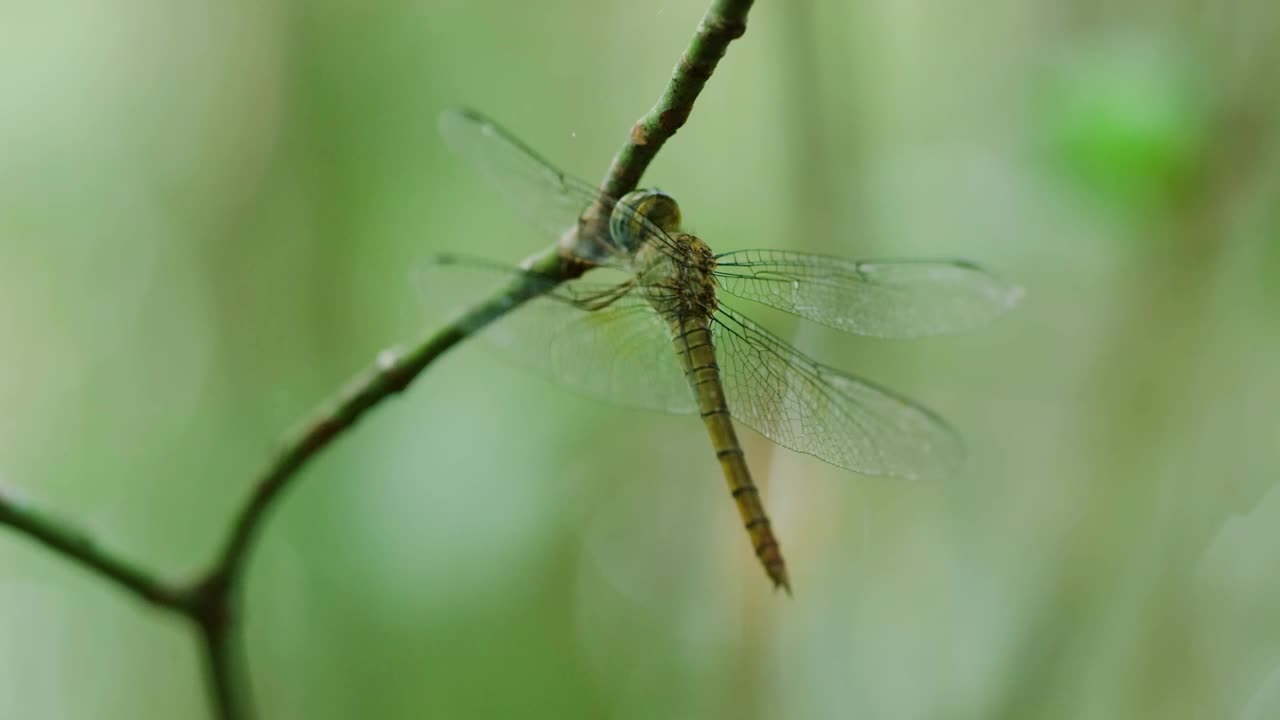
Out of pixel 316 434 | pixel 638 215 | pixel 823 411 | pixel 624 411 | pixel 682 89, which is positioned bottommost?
pixel 624 411

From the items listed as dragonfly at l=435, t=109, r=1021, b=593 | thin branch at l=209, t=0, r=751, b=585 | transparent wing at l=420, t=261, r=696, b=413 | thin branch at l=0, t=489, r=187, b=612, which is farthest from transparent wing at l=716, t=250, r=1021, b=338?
thin branch at l=0, t=489, r=187, b=612

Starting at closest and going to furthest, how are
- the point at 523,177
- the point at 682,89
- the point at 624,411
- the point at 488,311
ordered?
the point at 682,89 → the point at 488,311 → the point at 523,177 → the point at 624,411

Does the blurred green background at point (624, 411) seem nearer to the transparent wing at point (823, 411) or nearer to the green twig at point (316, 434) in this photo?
the transparent wing at point (823, 411)

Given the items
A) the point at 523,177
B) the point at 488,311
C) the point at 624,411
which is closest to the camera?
the point at 488,311

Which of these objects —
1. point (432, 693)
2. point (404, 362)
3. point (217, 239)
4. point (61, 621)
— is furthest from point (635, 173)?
point (61, 621)

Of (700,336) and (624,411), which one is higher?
(700,336)

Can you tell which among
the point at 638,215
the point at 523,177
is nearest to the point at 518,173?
the point at 523,177

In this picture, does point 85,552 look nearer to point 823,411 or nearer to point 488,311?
point 488,311

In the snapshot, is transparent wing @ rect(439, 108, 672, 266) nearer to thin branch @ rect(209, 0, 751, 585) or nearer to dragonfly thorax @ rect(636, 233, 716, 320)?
dragonfly thorax @ rect(636, 233, 716, 320)
